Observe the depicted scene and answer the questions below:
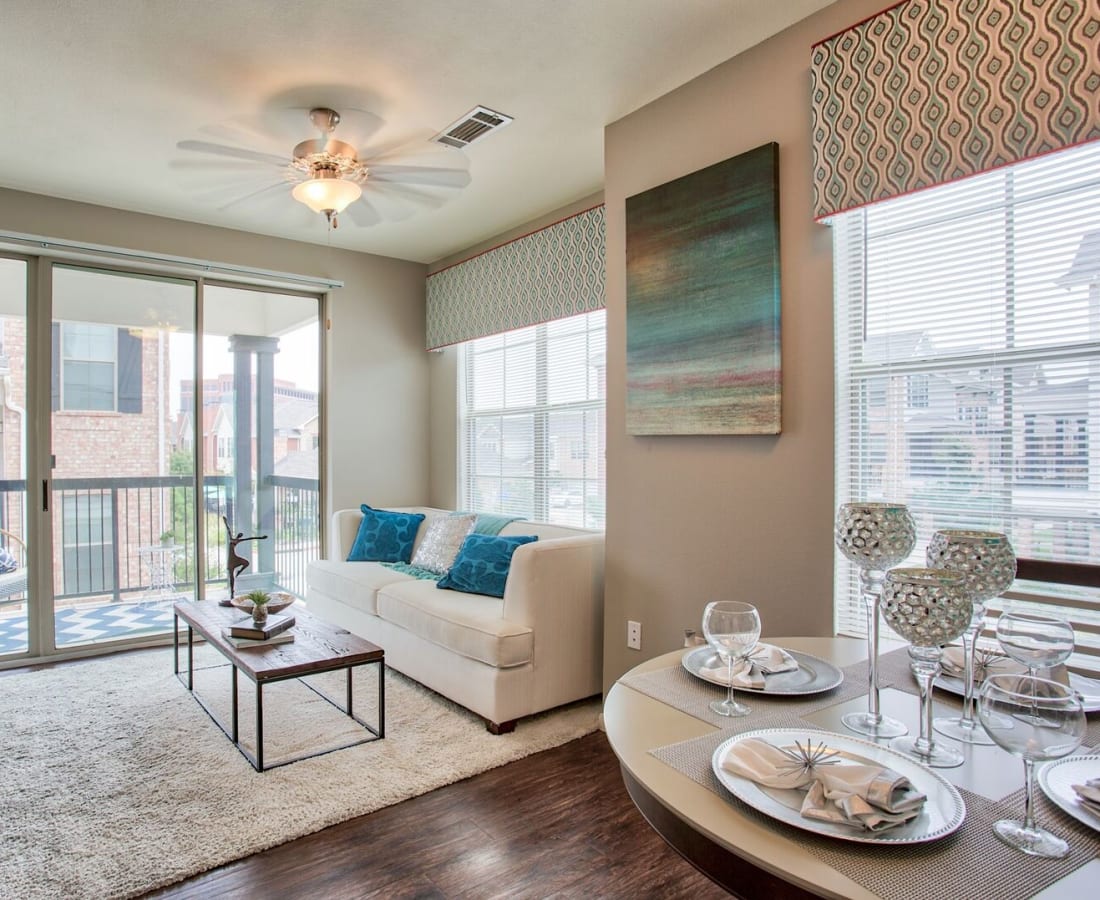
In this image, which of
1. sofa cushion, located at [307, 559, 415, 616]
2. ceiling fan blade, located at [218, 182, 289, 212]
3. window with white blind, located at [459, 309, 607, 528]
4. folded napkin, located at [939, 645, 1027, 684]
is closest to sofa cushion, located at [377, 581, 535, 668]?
sofa cushion, located at [307, 559, 415, 616]

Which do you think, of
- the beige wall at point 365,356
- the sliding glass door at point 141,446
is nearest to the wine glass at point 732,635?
the sliding glass door at point 141,446

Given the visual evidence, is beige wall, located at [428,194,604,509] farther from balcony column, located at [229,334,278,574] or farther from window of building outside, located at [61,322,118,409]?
window of building outside, located at [61,322,118,409]

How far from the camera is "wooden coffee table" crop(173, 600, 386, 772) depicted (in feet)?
8.15

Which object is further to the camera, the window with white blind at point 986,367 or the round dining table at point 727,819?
the window with white blind at point 986,367

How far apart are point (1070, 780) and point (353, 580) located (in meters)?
3.49

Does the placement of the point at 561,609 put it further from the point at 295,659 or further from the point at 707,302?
the point at 707,302

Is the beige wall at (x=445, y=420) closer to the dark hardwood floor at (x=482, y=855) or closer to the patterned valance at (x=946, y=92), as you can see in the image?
the dark hardwood floor at (x=482, y=855)

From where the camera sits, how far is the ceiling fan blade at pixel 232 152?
3150 mm

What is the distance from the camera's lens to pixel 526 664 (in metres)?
2.91

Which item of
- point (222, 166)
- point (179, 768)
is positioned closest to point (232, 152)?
point (222, 166)

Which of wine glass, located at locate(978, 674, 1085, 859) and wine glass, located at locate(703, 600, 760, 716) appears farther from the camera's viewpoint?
wine glass, located at locate(703, 600, 760, 716)

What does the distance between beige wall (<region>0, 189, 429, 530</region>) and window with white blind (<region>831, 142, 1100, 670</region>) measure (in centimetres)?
355

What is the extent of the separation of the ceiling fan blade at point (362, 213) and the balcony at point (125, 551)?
187 centimetres

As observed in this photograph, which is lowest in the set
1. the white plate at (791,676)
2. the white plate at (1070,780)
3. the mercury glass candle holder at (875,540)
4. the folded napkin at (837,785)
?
the white plate at (1070,780)
